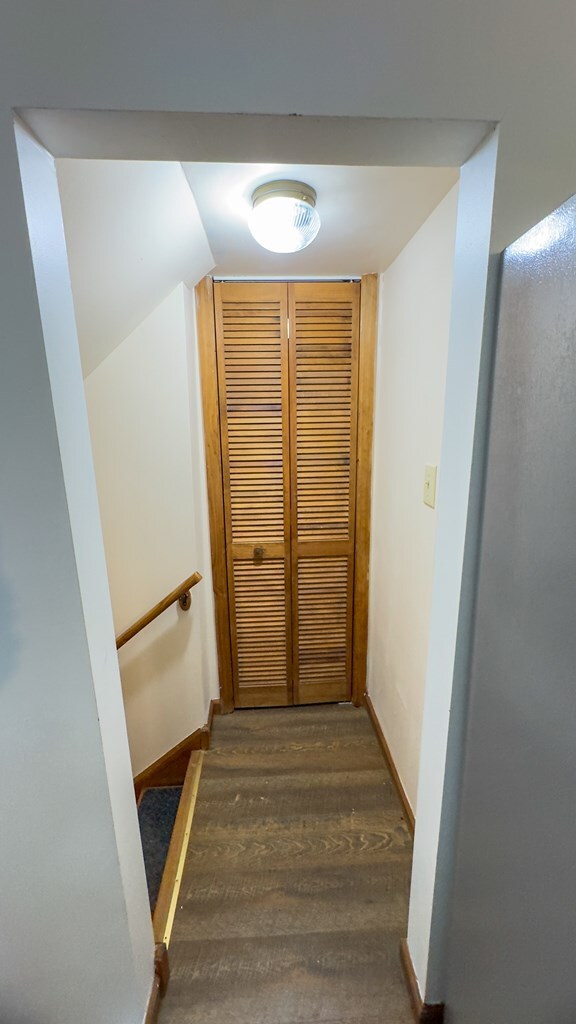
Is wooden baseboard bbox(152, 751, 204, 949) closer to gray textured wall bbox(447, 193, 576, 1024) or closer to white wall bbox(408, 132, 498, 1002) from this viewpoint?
white wall bbox(408, 132, 498, 1002)

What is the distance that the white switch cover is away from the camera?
1.20 m

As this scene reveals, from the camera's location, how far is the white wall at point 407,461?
1.16m

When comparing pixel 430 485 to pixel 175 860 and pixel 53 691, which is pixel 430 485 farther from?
pixel 175 860

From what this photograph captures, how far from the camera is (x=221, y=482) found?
186 cm

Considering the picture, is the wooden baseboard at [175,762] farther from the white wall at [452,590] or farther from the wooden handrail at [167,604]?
the white wall at [452,590]

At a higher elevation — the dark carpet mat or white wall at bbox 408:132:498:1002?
white wall at bbox 408:132:498:1002

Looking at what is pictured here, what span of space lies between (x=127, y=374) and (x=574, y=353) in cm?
148

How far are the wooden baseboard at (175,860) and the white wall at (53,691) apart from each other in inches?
10.2

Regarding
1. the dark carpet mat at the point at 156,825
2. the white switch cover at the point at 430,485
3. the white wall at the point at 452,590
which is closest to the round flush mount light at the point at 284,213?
the white wall at the point at 452,590

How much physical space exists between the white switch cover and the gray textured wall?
1.74 feet

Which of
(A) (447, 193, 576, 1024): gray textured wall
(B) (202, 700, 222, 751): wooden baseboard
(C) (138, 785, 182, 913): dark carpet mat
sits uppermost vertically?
(A) (447, 193, 576, 1024): gray textured wall

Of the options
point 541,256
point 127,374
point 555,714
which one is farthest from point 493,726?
point 127,374

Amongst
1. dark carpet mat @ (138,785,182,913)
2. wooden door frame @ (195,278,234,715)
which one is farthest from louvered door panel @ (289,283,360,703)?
dark carpet mat @ (138,785,182,913)

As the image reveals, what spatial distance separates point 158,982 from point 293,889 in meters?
0.44
